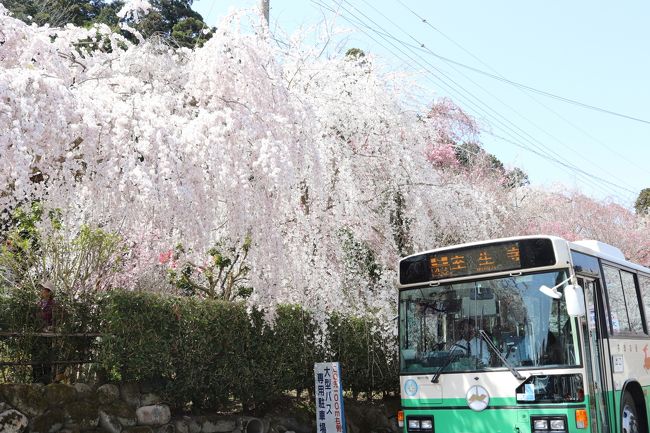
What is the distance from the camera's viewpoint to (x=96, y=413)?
7.49 meters

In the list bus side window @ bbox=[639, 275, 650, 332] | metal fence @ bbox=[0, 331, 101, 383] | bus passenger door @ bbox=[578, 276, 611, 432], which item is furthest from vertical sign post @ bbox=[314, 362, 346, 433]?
bus side window @ bbox=[639, 275, 650, 332]

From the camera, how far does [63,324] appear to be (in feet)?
25.6

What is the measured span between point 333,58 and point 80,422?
23.9ft

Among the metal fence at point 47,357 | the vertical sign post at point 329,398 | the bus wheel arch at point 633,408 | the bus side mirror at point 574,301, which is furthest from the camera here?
the vertical sign post at point 329,398

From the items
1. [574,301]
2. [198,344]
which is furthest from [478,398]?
[198,344]

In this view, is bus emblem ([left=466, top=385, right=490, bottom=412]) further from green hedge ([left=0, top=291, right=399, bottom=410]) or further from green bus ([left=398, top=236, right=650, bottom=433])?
green hedge ([left=0, top=291, right=399, bottom=410])

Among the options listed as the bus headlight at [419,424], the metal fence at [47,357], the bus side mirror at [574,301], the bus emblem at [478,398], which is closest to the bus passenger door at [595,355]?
the bus side mirror at [574,301]

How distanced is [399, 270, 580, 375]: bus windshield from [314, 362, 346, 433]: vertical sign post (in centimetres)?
144

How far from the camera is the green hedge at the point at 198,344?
771 centimetres

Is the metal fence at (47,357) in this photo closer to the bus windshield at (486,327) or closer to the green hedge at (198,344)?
the green hedge at (198,344)

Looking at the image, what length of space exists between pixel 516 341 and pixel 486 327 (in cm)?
36

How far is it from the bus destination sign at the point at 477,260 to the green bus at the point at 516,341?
0.01m

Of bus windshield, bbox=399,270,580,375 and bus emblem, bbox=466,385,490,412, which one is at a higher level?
bus windshield, bbox=399,270,580,375

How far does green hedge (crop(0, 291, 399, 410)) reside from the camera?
7.71 metres
